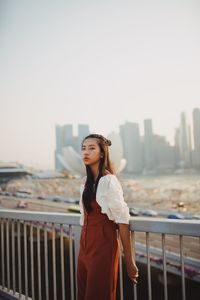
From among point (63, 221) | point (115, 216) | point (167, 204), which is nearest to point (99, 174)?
point (115, 216)

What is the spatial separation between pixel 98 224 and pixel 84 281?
310mm

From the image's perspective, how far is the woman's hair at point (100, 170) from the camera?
1178mm

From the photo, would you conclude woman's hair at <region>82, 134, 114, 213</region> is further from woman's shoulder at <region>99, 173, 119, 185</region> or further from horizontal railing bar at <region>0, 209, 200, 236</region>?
horizontal railing bar at <region>0, 209, 200, 236</region>

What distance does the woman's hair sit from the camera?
118 centimetres

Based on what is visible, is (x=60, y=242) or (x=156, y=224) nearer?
(x=156, y=224)

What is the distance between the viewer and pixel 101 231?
114cm

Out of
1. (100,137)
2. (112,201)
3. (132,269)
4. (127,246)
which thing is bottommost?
(132,269)

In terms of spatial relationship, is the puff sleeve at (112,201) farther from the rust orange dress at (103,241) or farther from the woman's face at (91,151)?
the woman's face at (91,151)

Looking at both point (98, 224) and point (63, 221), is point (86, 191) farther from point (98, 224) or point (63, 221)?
point (63, 221)

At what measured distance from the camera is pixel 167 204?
68.5 ft

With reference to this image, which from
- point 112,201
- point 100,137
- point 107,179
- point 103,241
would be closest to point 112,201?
point 112,201

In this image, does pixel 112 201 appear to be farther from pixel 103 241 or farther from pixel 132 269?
pixel 132 269

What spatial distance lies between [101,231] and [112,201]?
17 centimetres

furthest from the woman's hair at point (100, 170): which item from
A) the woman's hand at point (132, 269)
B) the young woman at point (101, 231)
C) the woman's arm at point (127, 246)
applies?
the woman's hand at point (132, 269)
